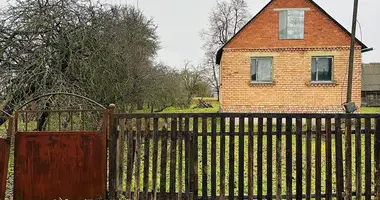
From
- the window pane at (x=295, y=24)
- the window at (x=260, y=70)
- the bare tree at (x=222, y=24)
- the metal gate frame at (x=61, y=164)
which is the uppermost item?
the bare tree at (x=222, y=24)

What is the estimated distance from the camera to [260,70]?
52.7 feet

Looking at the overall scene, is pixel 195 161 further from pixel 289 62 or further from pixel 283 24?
pixel 283 24

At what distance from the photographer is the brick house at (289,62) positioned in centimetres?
1553

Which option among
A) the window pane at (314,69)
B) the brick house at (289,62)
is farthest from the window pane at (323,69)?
the window pane at (314,69)

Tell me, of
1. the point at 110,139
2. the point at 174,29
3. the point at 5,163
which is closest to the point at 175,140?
the point at 110,139

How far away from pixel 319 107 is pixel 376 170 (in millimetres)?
11859

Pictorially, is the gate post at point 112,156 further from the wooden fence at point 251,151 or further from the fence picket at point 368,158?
the fence picket at point 368,158

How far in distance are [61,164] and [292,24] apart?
14.0 meters

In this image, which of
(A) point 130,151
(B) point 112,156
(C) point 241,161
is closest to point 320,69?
(C) point 241,161

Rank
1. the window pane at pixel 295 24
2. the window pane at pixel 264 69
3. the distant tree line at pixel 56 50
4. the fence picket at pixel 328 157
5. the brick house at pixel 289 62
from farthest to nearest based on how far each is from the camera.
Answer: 1. the window pane at pixel 264 69
2. the window pane at pixel 295 24
3. the brick house at pixel 289 62
4. the distant tree line at pixel 56 50
5. the fence picket at pixel 328 157

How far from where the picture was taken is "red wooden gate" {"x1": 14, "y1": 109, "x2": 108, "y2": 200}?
14.7ft

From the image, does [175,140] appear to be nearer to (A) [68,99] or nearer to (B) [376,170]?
(B) [376,170]

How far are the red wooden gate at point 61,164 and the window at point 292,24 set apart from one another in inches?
525

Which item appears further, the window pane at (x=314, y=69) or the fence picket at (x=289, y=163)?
the window pane at (x=314, y=69)
